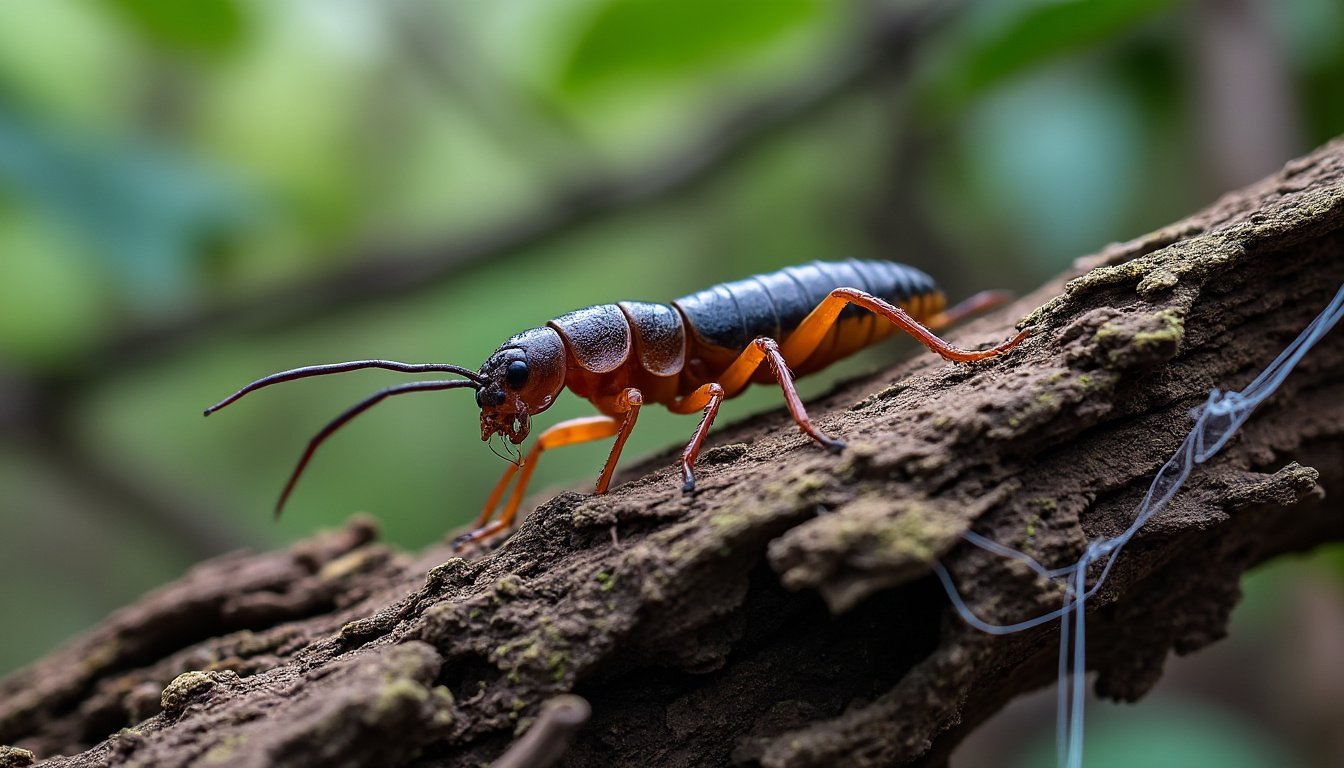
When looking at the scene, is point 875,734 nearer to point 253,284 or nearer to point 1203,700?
point 253,284

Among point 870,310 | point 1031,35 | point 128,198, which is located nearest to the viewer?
point 870,310

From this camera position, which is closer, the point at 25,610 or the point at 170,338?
the point at 170,338

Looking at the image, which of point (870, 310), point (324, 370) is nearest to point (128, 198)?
point (324, 370)

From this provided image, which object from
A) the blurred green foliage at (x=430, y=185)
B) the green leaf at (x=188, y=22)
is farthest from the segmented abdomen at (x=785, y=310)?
the green leaf at (x=188, y=22)

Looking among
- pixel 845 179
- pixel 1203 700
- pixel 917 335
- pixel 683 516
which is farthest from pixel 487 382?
pixel 1203 700

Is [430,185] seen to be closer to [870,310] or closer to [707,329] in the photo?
[707,329]

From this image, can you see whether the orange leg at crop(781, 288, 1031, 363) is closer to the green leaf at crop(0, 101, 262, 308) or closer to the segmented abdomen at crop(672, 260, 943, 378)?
the segmented abdomen at crop(672, 260, 943, 378)
